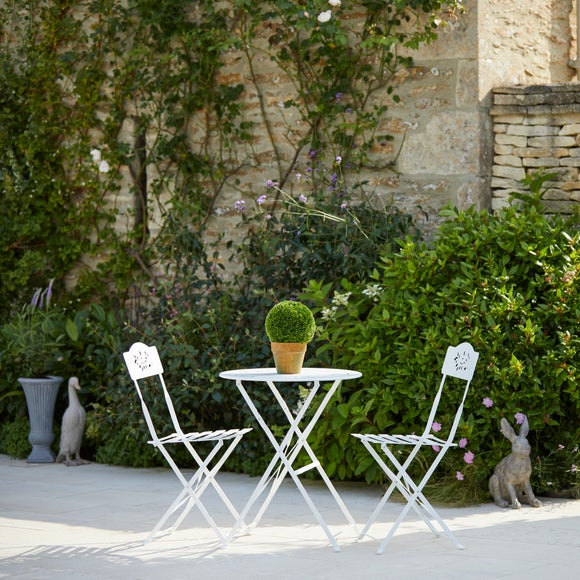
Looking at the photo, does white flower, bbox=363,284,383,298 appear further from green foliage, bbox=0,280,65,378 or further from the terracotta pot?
green foliage, bbox=0,280,65,378

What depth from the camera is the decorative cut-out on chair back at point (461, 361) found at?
5152 millimetres

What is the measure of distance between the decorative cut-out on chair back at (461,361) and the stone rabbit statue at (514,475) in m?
0.68

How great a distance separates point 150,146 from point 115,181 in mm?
435

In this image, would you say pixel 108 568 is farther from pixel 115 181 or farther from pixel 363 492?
pixel 115 181

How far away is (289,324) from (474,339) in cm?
130

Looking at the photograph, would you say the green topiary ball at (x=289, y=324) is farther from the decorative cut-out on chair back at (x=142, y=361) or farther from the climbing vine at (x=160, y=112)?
the climbing vine at (x=160, y=112)

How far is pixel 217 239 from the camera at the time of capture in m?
8.02

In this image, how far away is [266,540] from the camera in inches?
199

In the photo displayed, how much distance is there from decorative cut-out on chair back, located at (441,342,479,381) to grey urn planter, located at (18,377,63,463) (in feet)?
10.8

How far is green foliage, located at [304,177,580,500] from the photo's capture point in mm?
5914

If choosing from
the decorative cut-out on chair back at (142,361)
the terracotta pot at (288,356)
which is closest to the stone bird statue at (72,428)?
the decorative cut-out on chair back at (142,361)

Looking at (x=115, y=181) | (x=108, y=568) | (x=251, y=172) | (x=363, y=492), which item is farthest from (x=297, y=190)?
(x=108, y=568)

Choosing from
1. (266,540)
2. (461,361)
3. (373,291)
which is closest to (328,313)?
(373,291)

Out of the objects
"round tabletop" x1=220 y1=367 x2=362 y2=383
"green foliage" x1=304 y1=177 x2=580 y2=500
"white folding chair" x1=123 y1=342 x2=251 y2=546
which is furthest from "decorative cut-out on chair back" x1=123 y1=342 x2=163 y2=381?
"green foliage" x1=304 y1=177 x2=580 y2=500
